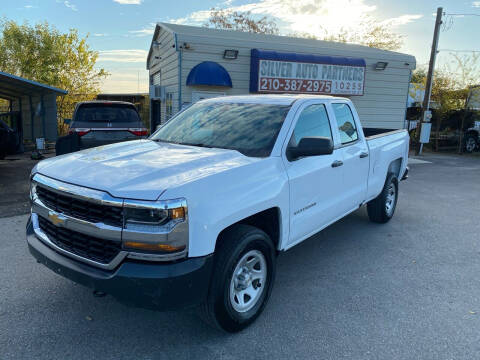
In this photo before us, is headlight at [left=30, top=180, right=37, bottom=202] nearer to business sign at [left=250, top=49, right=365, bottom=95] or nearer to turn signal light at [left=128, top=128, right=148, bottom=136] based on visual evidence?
turn signal light at [left=128, top=128, right=148, bottom=136]

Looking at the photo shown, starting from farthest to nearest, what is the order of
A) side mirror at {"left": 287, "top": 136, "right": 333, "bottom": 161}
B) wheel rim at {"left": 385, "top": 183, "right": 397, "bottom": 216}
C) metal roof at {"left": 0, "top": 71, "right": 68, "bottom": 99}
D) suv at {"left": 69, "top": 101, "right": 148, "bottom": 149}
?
metal roof at {"left": 0, "top": 71, "right": 68, "bottom": 99}, suv at {"left": 69, "top": 101, "right": 148, "bottom": 149}, wheel rim at {"left": 385, "top": 183, "right": 397, "bottom": 216}, side mirror at {"left": 287, "top": 136, "right": 333, "bottom": 161}

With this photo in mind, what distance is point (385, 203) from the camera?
5922 mm

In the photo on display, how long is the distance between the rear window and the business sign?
151 inches

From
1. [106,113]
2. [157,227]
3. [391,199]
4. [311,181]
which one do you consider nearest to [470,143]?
[391,199]

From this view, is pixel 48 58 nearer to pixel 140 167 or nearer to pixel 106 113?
pixel 106 113

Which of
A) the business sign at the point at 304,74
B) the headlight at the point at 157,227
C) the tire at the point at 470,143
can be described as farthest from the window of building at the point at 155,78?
the tire at the point at 470,143

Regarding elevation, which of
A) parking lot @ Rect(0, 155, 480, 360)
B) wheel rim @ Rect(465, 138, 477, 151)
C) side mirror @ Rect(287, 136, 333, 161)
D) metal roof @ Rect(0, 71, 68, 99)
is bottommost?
parking lot @ Rect(0, 155, 480, 360)

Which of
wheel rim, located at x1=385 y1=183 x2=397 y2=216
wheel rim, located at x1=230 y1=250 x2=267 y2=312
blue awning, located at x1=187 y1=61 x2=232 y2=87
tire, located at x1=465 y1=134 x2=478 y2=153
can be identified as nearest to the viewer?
wheel rim, located at x1=230 y1=250 x2=267 y2=312

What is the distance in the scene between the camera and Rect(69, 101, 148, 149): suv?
890 centimetres

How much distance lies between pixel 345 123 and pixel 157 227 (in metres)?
3.11

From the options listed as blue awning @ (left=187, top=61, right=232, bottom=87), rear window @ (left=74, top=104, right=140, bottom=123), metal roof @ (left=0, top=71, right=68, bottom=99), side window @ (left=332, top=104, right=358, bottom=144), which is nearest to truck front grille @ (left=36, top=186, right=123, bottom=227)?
side window @ (left=332, top=104, right=358, bottom=144)

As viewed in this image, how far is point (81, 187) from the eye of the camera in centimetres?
264

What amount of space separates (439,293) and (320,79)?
31.7ft

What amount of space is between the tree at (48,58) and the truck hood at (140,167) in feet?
61.7
